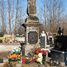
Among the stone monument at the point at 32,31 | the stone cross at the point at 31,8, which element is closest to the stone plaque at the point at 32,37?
the stone monument at the point at 32,31

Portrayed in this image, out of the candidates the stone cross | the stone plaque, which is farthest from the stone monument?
the stone cross

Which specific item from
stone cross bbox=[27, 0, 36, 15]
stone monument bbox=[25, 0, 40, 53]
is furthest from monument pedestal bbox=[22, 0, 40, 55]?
stone cross bbox=[27, 0, 36, 15]

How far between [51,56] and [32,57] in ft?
5.23

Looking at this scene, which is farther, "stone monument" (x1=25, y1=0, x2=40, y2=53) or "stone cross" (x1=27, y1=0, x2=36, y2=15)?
"stone cross" (x1=27, y1=0, x2=36, y2=15)

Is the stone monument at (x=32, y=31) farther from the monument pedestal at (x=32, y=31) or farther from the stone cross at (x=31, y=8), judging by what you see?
the stone cross at (x=31, y=8)

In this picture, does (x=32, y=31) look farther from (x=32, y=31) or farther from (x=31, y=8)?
(x=31, y=8)

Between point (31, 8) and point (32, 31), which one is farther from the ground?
point (31, 8)

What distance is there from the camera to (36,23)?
22062 millimetres

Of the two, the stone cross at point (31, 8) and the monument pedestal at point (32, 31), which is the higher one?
the stone cross at point (31, 8)

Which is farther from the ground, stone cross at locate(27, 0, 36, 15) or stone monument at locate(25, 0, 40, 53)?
stone cross at locate(27, 0, 36, 15)

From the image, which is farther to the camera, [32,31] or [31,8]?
[31,8]

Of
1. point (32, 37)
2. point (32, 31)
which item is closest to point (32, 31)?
point (32, 31)

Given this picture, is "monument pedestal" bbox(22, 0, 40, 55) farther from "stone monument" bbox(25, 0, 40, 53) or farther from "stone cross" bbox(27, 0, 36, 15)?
"stone cross" bbox(27, 0, 36, 15)

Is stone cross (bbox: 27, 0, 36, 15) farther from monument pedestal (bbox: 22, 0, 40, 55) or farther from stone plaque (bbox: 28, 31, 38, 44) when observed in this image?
stone plaque (bbox: 28, 31, 38, 44)
